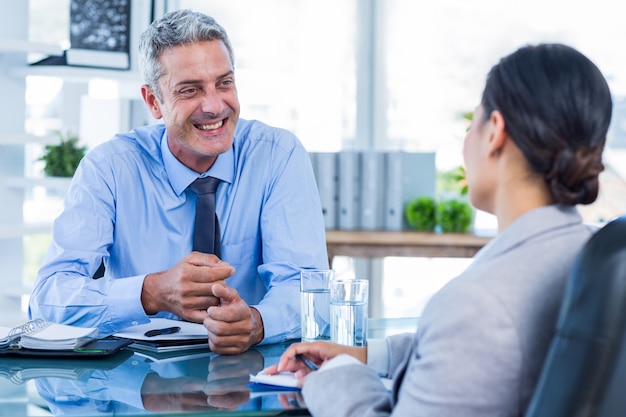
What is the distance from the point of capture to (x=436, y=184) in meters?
4.64

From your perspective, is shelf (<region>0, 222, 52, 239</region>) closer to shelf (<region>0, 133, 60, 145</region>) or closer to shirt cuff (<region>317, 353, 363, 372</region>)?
shelf (<region>0, 133, 60, 145</region>)

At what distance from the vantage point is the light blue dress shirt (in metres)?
2.08

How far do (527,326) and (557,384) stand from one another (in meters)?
0.12

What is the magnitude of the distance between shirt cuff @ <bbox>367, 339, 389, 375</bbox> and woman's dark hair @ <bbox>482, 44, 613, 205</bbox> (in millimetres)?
504

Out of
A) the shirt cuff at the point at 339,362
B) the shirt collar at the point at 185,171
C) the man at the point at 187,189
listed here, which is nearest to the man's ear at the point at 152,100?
the man at the point at 187,189

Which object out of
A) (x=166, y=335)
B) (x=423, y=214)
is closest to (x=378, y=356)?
(x=166, y=335)

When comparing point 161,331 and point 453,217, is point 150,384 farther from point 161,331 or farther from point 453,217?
point 453,217

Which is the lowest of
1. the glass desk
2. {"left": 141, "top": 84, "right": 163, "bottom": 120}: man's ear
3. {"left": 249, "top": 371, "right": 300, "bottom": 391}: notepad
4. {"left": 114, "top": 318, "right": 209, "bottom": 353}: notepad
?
the glass desk

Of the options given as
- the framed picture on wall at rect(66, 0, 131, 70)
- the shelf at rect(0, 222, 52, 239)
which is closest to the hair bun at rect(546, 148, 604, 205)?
the shelf at rect(0, 222, 52, 239)

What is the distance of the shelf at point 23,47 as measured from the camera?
321cm

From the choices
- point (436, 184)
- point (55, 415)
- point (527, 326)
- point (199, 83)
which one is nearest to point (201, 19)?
point (199, 83)

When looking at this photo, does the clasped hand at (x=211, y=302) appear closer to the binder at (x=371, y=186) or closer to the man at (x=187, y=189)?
the man at (x=187, y=189)

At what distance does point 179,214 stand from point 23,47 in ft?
4.81

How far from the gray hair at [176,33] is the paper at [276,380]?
1029 millimetres
